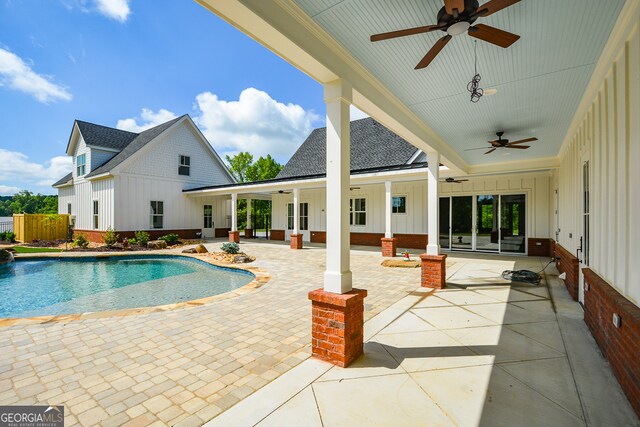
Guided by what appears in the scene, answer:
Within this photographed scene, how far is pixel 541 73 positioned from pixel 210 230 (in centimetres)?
1971

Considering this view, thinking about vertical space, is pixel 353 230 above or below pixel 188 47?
below

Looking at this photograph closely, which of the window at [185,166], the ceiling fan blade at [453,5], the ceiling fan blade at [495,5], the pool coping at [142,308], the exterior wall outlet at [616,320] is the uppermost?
the window at [185,166]

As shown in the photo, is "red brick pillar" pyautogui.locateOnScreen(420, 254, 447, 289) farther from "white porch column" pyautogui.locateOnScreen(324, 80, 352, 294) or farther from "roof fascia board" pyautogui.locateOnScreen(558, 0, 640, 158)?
"white porch column" pyautogui.locateOnScreen(324, 80, 352, 294)

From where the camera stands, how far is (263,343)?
357cm

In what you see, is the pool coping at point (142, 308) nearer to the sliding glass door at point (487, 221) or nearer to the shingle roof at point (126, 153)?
the shingle roof at point (126, 153)

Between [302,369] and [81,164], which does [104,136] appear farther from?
[302,369]

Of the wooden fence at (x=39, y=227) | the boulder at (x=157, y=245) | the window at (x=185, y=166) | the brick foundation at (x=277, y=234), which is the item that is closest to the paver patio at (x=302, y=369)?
the boulder at (x=157, y=245)

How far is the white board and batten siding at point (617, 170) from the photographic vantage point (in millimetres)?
2482

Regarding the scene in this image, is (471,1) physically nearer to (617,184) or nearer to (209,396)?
(617,184)

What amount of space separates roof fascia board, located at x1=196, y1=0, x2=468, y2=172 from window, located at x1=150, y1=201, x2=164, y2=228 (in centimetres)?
1669

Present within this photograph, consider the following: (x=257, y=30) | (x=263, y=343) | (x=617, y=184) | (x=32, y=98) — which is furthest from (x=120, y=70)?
(x=32, y=98)

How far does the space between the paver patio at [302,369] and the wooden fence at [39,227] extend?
59.1 feet

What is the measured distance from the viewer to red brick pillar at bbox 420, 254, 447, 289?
248 inches

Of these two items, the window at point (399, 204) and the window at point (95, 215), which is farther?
the window at point (95, 215)
